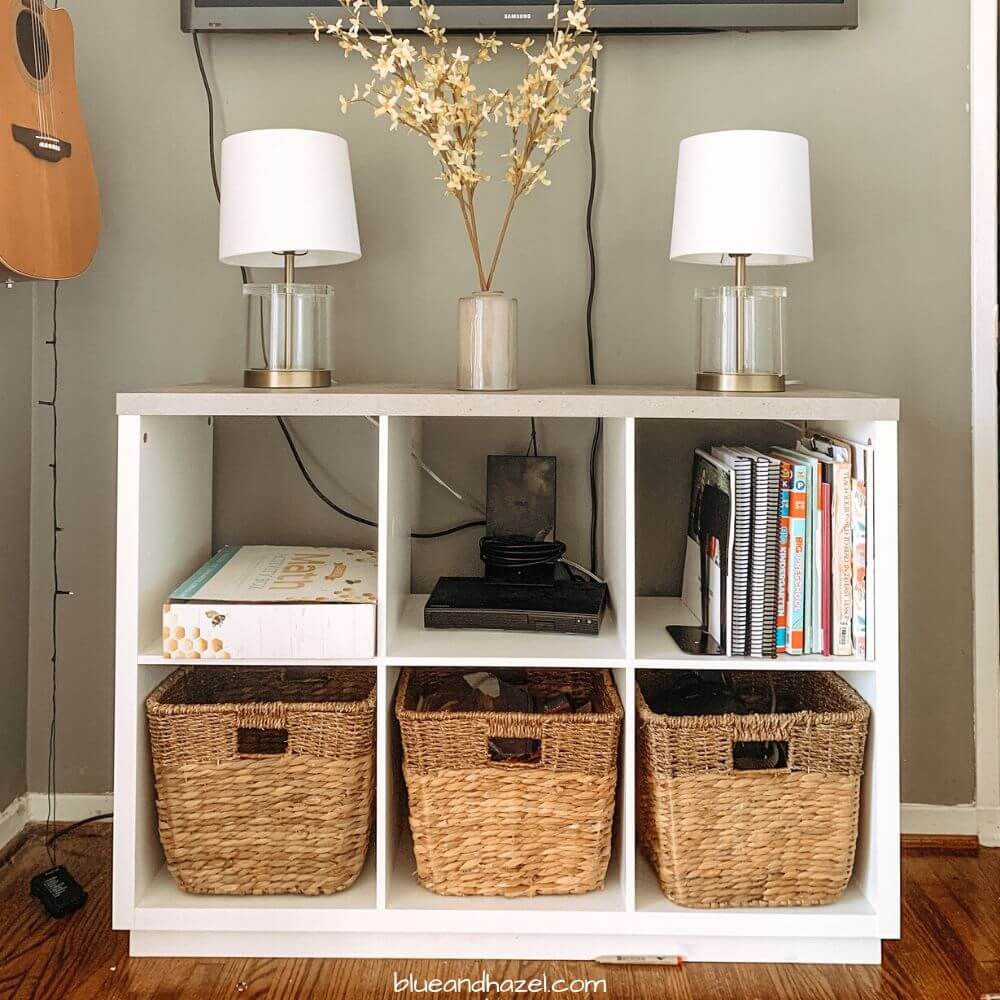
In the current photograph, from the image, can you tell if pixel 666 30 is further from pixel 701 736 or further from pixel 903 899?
pixel 903 899

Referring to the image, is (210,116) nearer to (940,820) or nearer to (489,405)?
(489,405)

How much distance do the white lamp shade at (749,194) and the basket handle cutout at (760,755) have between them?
0.75 m

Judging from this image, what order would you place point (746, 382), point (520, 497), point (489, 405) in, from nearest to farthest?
point (489, 405)
point (746, 382)
point (520, 497)

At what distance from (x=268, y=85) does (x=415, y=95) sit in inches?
20.3

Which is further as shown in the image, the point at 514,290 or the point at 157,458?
the point at 514,290

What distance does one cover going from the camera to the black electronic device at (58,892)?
5.11ft

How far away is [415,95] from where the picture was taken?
4.74ft

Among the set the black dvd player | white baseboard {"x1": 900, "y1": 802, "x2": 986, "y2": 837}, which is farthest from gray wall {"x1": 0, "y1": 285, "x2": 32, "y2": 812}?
white baseboard {"x1": 900, "y1": 802, "x2": 986, "y2": 837}

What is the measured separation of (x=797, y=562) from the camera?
1448mm

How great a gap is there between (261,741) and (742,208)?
1.17 metres

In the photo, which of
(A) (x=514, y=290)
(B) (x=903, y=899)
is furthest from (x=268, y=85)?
(B) (x=903, y=899)

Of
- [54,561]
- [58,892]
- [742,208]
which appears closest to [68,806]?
[58,892]

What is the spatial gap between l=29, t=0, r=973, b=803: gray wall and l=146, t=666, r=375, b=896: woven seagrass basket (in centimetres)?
47

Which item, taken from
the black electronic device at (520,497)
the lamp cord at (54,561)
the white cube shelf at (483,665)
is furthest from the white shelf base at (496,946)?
the black electronic device at (520,497)
